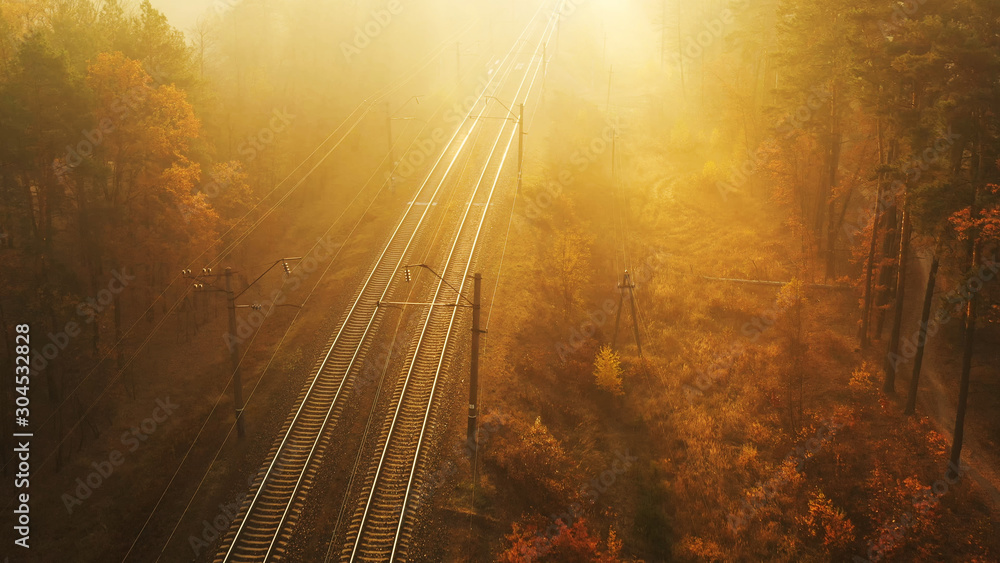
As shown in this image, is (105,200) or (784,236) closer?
(105,200)

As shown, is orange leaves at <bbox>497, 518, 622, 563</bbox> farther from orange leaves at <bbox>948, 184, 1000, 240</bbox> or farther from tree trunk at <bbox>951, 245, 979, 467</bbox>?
orange leaves at <bbox>948, 184, 1000, 240</bbox>

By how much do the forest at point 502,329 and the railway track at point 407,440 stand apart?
0.13 meters

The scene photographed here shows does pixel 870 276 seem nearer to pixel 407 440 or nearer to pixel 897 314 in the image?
pixel 897 314

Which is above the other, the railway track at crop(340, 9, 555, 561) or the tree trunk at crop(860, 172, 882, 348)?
the tree trunk at crop(860, 172, 882, 348)

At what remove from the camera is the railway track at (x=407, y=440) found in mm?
17516

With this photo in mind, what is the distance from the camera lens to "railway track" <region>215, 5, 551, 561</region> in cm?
1762

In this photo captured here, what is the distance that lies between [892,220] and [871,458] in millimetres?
10735

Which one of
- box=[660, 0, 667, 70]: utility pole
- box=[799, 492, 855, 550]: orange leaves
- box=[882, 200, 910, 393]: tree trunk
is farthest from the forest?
box=[660, 0, 667, 70]: utility pole

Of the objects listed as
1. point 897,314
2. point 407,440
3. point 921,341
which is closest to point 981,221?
point 921,341

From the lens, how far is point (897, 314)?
879 inches

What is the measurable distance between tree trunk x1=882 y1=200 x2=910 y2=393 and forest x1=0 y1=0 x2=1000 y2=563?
189 mm

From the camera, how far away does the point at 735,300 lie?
3122cm

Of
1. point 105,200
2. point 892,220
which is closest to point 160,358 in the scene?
point 105,200

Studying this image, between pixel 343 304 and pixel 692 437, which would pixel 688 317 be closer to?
pixel 692 437
